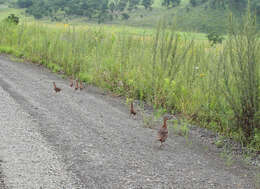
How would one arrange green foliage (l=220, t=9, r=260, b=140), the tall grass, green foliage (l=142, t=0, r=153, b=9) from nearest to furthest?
green foliage (l=220, t=9, r=260, b=140), the tall grass, green foliage (l=142, t=0, r=153, b=9)

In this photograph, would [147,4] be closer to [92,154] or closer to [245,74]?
[245,74]

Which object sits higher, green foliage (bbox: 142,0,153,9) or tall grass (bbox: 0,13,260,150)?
green foliage (bbox: 142,0,153,9)

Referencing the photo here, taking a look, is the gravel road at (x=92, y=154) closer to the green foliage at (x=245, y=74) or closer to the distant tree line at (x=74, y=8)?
the green foliage at (x=245, y=74)

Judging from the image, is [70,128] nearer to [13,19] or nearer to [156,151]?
[156,151]

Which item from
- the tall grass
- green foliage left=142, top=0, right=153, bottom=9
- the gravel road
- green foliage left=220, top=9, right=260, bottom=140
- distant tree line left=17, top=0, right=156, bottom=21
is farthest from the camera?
green foliage left=142, top=0, right=153, bottom=9

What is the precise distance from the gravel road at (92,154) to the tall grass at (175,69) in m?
0.92

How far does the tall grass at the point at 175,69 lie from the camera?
16.9 ft

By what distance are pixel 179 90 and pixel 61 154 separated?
10.7 feet

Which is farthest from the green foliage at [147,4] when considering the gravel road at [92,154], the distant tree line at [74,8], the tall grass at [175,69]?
the gravel road at [92,154]

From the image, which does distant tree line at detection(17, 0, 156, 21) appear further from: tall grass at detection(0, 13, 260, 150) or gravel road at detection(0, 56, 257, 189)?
gravel road at detection(0, 56, 257, 189)

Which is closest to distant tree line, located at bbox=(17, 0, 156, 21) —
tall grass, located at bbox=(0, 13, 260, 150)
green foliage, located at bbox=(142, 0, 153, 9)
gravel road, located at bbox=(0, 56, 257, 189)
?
green foliage, located at bbox=(142, 0, 153, 9)

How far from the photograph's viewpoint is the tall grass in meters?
5.16

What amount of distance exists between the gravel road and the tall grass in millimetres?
923

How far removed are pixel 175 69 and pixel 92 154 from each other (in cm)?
341
